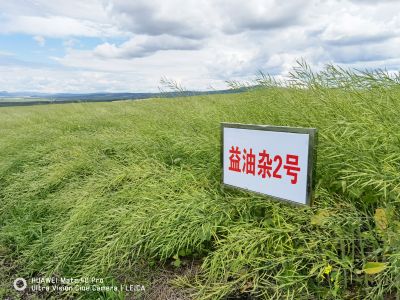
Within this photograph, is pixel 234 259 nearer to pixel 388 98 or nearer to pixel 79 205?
pixel 388 98

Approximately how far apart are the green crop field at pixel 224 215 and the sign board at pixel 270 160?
113 mm

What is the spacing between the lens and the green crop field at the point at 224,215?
1676mm

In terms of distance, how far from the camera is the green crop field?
1.68 metres

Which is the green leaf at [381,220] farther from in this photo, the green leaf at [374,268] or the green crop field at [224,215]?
the green leaf at [374,268]

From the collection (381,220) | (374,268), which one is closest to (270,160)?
(381,220)

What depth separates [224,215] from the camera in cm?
216

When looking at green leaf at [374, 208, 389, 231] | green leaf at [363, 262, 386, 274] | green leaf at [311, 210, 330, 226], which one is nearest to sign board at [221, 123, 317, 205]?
green leaf at [311, 210, 330, 226]

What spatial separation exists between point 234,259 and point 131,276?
0.87 meters

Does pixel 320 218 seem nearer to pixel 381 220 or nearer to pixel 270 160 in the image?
pixel 381 220

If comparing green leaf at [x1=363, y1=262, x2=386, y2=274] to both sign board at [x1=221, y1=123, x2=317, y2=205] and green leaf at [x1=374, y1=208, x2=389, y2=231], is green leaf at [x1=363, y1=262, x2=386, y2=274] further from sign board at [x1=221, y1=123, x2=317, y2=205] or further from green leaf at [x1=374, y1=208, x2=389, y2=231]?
sign board at [x1=221, y1=123, x2=317, y2=205]

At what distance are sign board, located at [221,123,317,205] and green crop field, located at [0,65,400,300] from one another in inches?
4.4

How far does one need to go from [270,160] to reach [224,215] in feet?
1.57

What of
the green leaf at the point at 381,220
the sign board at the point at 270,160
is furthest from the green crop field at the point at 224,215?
the sign board at the point at 270,160

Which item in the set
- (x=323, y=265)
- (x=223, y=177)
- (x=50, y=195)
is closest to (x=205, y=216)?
(x=223, y=177)
